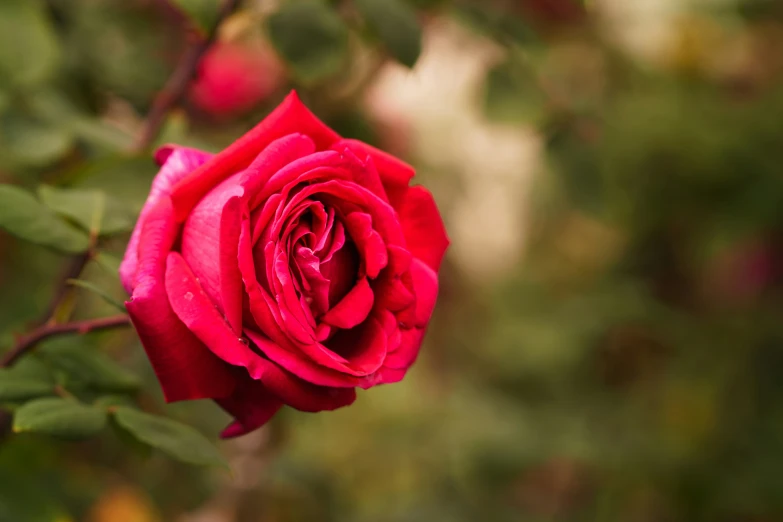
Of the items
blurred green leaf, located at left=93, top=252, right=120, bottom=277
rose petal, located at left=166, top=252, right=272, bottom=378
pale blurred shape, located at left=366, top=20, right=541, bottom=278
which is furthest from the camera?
pale blurred shape, located at left=366, top=20, right=541, bottom=278

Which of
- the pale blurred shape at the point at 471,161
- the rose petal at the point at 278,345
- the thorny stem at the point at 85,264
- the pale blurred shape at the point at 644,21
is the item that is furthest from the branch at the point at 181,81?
the pale blurred shape at the point at 644,21

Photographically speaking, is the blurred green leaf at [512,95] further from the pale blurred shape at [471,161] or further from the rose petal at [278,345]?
the pale blurred shape at [471,161]

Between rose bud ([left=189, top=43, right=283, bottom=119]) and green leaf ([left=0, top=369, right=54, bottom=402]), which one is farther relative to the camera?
rose bud ([left=189, top=43, right=283, bottom=119])

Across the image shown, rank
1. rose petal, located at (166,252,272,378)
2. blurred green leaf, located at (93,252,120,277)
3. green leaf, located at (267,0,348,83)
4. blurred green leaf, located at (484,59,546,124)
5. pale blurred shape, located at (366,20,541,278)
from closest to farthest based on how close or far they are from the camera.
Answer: rose petal, located at (166,252,272,378) < blurred green leaf, located at (93,252,120,277) < green leaf, located at (267,0,348,83) < blurred green leaf, located at (484,59,546,124) < pale blurred shape, located at (366,20,541,278)

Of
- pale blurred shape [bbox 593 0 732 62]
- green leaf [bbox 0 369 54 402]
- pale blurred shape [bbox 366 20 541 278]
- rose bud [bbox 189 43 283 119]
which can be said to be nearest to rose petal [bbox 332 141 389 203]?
green leaf [bbox 0 369 54 402]

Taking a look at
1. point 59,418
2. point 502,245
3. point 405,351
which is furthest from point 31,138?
point 502,245

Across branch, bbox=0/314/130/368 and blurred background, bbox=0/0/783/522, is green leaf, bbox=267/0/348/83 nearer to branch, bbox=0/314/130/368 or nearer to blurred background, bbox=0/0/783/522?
blurred background, bbox=0/0/783/522

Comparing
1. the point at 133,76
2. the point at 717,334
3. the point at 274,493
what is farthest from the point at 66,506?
the point at 717,334
